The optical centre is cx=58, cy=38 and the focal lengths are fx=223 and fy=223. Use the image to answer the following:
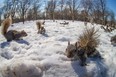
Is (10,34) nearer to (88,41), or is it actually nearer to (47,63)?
(47,63)

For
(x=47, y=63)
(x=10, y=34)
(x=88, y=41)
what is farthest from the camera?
(x=10, y=34)

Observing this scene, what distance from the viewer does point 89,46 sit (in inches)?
261

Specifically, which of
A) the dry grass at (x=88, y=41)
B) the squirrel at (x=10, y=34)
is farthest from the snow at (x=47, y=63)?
the squirrel at (x=10, y=34)

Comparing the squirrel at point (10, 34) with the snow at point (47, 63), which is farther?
the squirrel at point (10, 34)

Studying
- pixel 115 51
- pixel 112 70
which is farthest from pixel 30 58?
pixel 115 51

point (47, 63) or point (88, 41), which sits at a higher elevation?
point (88, 41)

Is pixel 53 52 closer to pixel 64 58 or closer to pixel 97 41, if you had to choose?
pixel 64 58

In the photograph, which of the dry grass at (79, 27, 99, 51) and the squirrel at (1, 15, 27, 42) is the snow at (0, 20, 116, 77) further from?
the squirrel at (1, 15, 27, 42)

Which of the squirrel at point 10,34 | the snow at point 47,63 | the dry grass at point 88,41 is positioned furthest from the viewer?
the squirrel at point 10,34

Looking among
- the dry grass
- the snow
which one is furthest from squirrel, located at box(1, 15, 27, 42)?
the dry grass

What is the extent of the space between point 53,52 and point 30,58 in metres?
0.76

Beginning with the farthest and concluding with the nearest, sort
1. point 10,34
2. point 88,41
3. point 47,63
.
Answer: point 10,34
point 88,41
point 47,63

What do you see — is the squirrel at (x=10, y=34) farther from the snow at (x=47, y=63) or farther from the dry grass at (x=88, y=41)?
the dry grass at (x=88, y=41)

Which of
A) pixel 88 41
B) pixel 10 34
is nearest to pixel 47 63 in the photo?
pixel 88 41
